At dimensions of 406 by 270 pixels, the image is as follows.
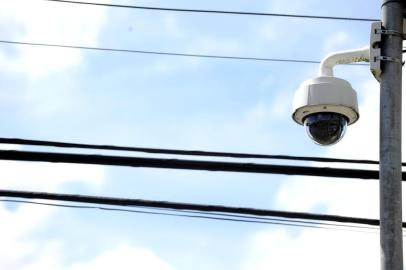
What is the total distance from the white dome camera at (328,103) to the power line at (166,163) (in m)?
2.25

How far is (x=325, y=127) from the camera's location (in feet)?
16.8

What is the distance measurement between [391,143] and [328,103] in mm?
502

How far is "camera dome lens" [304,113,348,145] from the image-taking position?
5.08m

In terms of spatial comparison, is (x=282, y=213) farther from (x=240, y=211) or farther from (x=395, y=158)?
(x=395, y=158)

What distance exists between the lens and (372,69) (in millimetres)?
4844

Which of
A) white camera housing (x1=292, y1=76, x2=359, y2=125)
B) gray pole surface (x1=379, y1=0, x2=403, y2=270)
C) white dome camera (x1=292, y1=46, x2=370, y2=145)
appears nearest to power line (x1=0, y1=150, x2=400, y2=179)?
white dome camera (x1=292, y1=46, x2=370, y2=145)

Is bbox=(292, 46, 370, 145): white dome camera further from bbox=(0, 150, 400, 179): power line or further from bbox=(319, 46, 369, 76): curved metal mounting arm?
bbox=(0, 150, 400, 179): power line

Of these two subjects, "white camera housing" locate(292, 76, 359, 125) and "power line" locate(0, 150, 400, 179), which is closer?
"white camera housing" locate(292, 76, 359, 125)

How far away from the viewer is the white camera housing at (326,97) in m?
4.94

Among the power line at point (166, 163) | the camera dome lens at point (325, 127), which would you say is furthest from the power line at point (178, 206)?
the camera dome lens at point (325, 127)

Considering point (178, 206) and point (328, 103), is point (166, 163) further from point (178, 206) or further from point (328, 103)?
point (328, 103)

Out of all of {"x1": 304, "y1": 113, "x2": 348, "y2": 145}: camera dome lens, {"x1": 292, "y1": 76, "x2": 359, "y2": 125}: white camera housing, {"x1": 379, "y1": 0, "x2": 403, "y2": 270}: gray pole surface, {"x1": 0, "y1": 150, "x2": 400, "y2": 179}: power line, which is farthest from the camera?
{"x1": 0, "y1": 150, "x2": 400, "y2": 179}: power line

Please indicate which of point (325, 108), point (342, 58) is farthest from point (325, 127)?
point (342, 58)

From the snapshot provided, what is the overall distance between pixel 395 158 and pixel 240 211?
3506 millimetres
